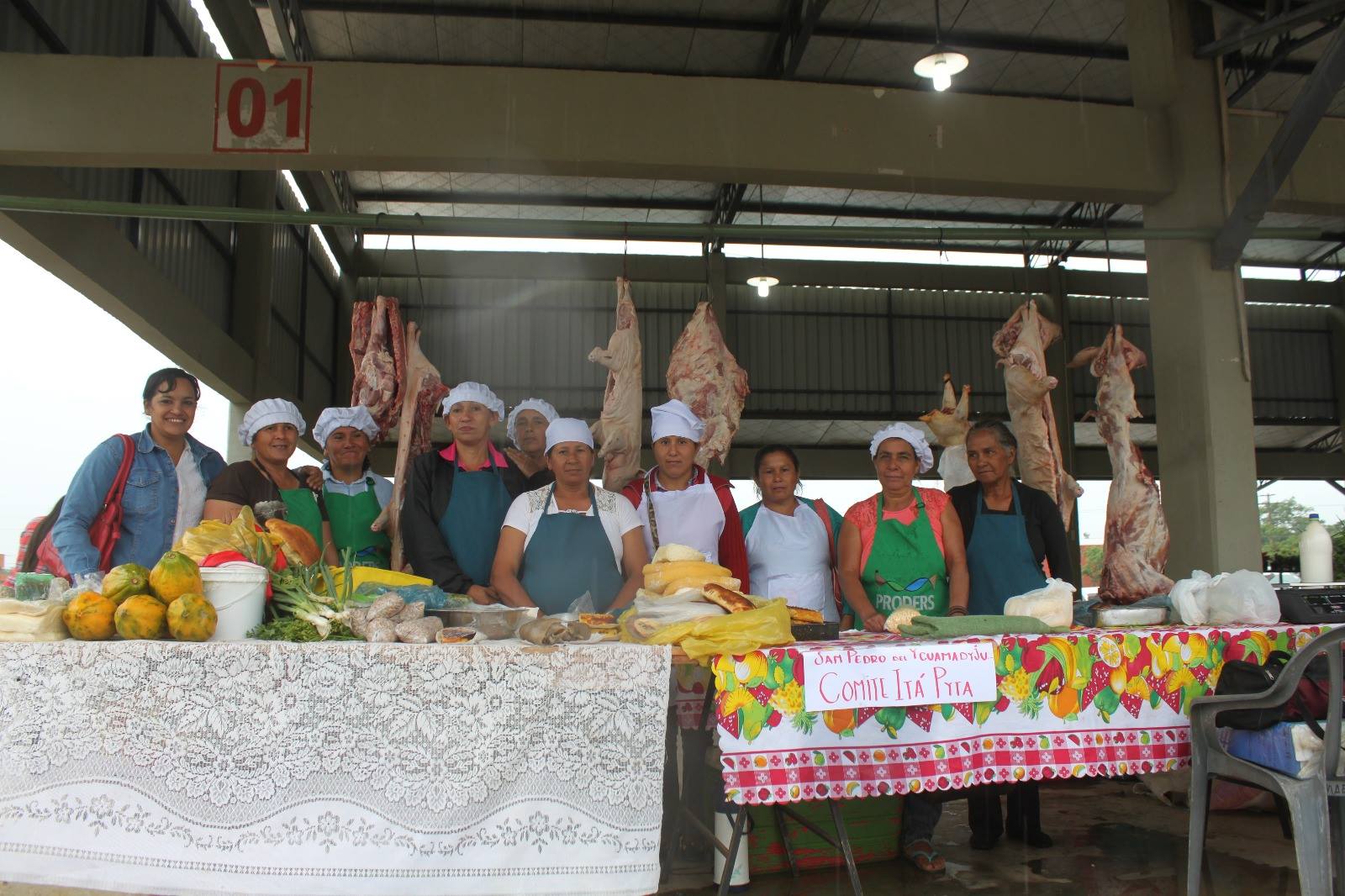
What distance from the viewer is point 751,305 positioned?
12531 mm

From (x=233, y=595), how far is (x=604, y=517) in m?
1.41

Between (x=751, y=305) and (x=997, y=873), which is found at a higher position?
(x=751, y=305)

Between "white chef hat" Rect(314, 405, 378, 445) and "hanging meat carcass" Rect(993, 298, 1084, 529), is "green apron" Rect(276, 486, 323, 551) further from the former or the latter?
"hanging meat carcass" Rect(993, 298, 1084, 529)

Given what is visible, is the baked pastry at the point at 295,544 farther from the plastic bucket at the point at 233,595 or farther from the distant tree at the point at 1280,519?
the distant tree at the point at 1280,519

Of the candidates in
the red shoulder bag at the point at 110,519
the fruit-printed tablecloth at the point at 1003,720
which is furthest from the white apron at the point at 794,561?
the red shoulder bag at the point at 110,519

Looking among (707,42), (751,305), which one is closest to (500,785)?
(707,42)

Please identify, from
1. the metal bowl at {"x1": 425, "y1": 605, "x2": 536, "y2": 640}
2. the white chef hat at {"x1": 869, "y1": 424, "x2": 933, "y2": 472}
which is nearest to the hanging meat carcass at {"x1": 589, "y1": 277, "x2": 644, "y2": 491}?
the white chef hat at {"x1": 869, "y1": 424, "x2": 933, "y2": 472}

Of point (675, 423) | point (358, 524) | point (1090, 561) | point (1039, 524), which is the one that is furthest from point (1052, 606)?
point (1090, 561)

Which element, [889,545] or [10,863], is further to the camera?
[889,545]

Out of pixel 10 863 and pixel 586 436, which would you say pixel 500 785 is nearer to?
pixel 10 863

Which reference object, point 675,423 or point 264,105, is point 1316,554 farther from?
point 264,105

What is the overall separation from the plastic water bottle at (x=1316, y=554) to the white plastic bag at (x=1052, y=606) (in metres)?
1.31

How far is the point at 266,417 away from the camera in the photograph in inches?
151

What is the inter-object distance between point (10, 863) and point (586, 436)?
2163 millimetres
